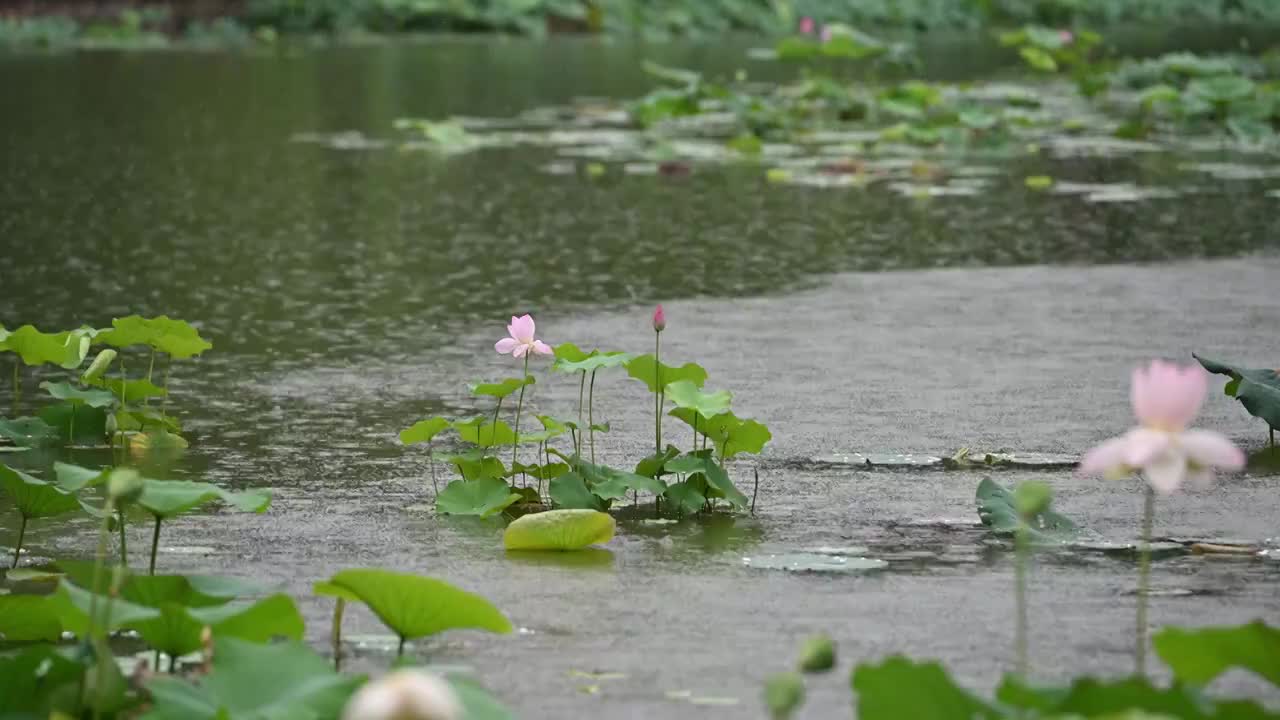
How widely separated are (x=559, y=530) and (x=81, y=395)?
110 cm

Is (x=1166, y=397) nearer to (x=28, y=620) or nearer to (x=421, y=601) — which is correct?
(x=421, y=601)

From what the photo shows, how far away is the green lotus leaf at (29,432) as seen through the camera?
3865 mm

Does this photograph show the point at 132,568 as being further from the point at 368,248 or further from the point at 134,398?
the point at 368,248

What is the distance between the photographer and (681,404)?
3422 mm

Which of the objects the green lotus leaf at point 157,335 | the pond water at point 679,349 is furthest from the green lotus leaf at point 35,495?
the green lotus leaf at point 157,335

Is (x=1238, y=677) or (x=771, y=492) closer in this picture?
(x=1238, y=677)

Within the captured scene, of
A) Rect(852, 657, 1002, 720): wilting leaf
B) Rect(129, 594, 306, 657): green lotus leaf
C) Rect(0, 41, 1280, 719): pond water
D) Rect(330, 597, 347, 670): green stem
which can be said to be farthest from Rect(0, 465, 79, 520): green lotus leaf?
Rect(852, 657, 1002, 720): wilting leaf

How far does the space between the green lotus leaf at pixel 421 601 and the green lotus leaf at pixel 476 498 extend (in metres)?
0.99

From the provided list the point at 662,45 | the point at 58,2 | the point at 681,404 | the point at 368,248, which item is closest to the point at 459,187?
the point at 368,248

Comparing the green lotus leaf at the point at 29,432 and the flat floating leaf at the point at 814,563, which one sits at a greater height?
the green lotus leaf at the point at 29,432

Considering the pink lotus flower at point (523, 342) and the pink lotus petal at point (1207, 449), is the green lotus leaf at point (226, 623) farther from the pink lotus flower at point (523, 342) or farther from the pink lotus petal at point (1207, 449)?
the pink lotus flower at point (523, 342)

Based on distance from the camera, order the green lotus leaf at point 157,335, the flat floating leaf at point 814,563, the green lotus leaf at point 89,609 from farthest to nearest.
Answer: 1. the green lotus leaf at point 157,335
2. the flat floating leaf at point 814,563
3. the green lotus leaf at point 89,609

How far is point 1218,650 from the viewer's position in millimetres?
2098

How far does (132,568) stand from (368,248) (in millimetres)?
3828
